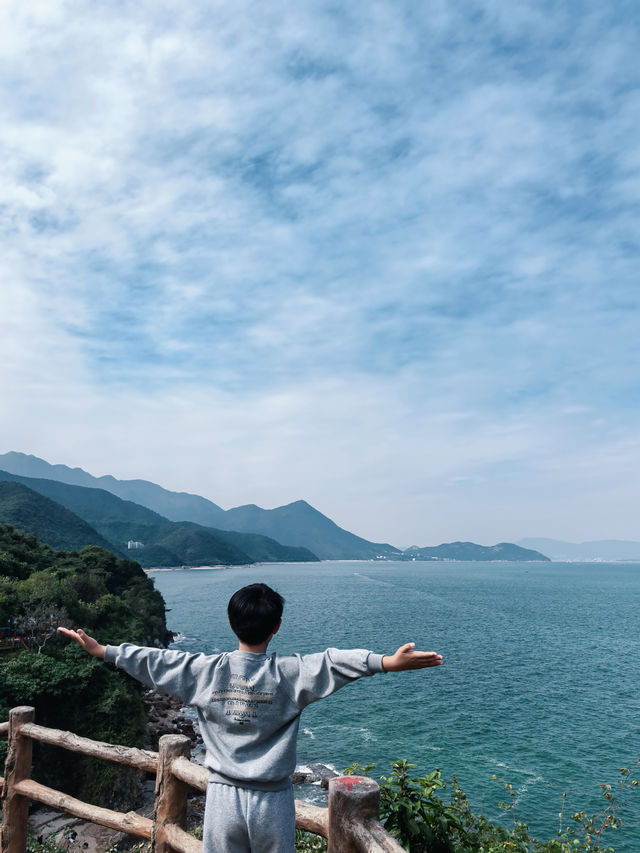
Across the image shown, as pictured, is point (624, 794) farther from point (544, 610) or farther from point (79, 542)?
point (79, 542)

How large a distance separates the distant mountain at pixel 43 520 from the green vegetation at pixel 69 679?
7264 centimetres

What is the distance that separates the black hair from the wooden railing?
85 centimetres

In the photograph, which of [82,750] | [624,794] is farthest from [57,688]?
[624,794]

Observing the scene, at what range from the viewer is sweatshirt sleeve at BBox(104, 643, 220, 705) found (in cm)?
283

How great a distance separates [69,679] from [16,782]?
2345 centimetres

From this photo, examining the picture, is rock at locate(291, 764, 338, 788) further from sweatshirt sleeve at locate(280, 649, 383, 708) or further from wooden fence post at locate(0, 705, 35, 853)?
sweatshirt sleeve at locate(280, 649, 383, 708)

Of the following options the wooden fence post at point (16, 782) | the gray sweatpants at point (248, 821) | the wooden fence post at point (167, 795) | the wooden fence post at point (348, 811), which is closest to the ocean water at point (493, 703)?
the wooden fence post at point (16, 782)

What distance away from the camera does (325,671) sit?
263 cm

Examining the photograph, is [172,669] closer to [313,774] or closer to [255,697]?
[255,697]

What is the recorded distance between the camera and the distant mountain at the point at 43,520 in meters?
108

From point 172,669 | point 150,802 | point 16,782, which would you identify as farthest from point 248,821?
point 150,802

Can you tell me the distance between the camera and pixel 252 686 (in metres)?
2.72

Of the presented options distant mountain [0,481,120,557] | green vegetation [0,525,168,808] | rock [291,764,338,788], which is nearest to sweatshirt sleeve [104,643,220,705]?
green vegetation [0,525,168,808]

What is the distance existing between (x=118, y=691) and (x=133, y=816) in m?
24.8
